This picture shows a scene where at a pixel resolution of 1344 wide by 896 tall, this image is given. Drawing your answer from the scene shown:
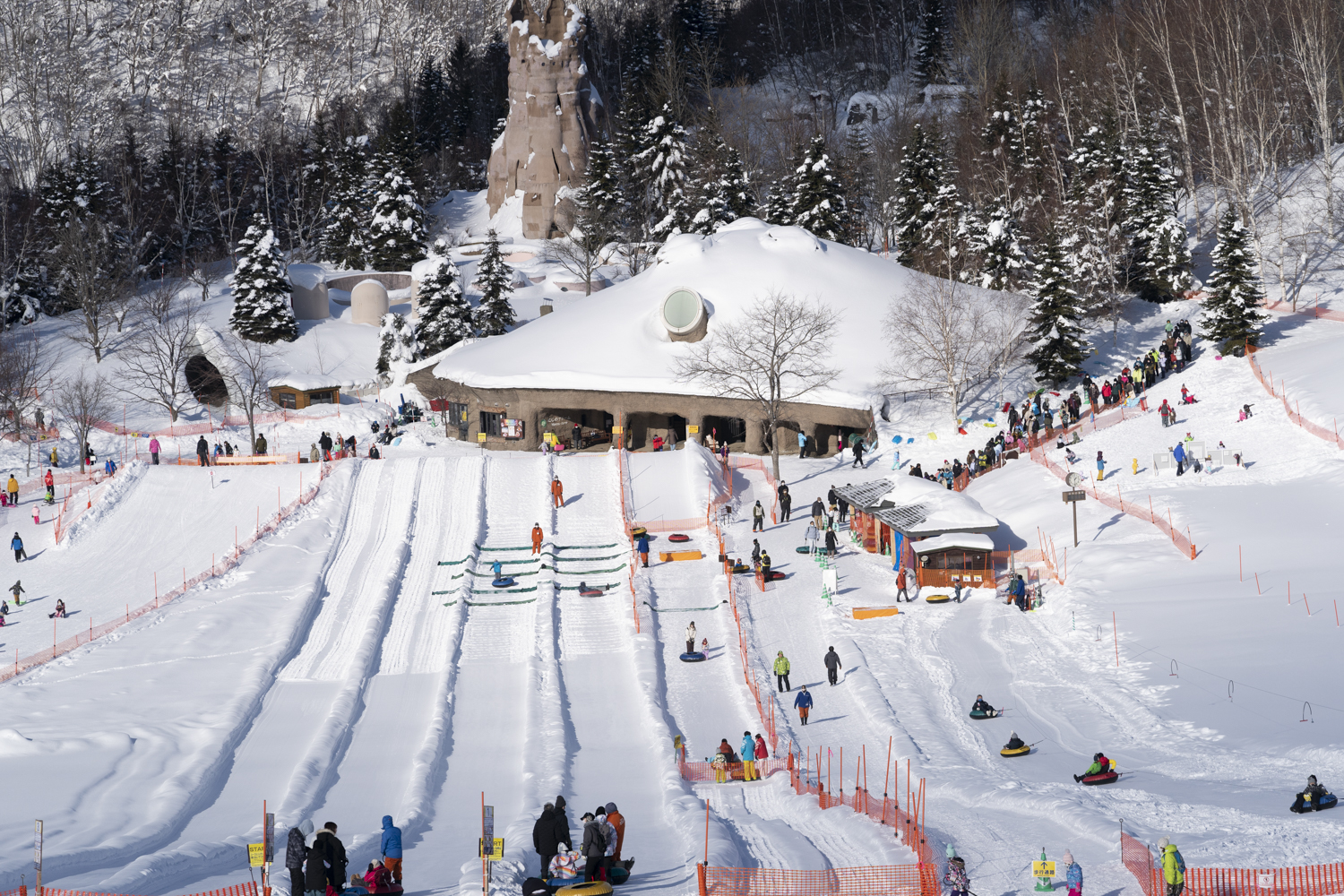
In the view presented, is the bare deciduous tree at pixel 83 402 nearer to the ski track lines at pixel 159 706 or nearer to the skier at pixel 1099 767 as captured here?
the ski track lines at pixel 159 706

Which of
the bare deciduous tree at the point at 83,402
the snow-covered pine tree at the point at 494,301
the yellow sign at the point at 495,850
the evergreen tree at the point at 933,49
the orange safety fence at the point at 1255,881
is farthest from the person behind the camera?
the evergreen tree at the point at 933,49

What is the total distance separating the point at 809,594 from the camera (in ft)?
98.0

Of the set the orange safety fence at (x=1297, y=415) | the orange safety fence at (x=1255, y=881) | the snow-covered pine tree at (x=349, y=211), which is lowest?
the orange safety fence at (x=1255, y=881)

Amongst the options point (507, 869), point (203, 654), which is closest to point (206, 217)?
point (203, 654)

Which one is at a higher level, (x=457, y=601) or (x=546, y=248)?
(x=546, y=248)

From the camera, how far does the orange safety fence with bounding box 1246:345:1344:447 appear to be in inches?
1275

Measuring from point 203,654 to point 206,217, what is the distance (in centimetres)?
6165

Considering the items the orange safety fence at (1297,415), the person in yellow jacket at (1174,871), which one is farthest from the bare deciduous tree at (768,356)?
the person in yellow jacket at (1174,871)

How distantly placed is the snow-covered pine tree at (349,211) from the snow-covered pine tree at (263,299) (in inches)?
499

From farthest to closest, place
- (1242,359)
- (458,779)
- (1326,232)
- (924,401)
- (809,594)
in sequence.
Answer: (1326,232) → (924,401) → (1242,359) → (809,594) → (458,779)

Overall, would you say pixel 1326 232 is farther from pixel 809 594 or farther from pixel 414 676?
pixel 414 676

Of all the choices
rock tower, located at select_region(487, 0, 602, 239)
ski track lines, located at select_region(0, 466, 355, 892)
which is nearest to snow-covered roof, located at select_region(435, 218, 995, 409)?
ski track lines, located at select_region(0, 466, 355, 892)

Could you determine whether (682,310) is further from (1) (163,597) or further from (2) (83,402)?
(2) (83,402)

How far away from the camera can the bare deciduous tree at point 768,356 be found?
42.0 m
